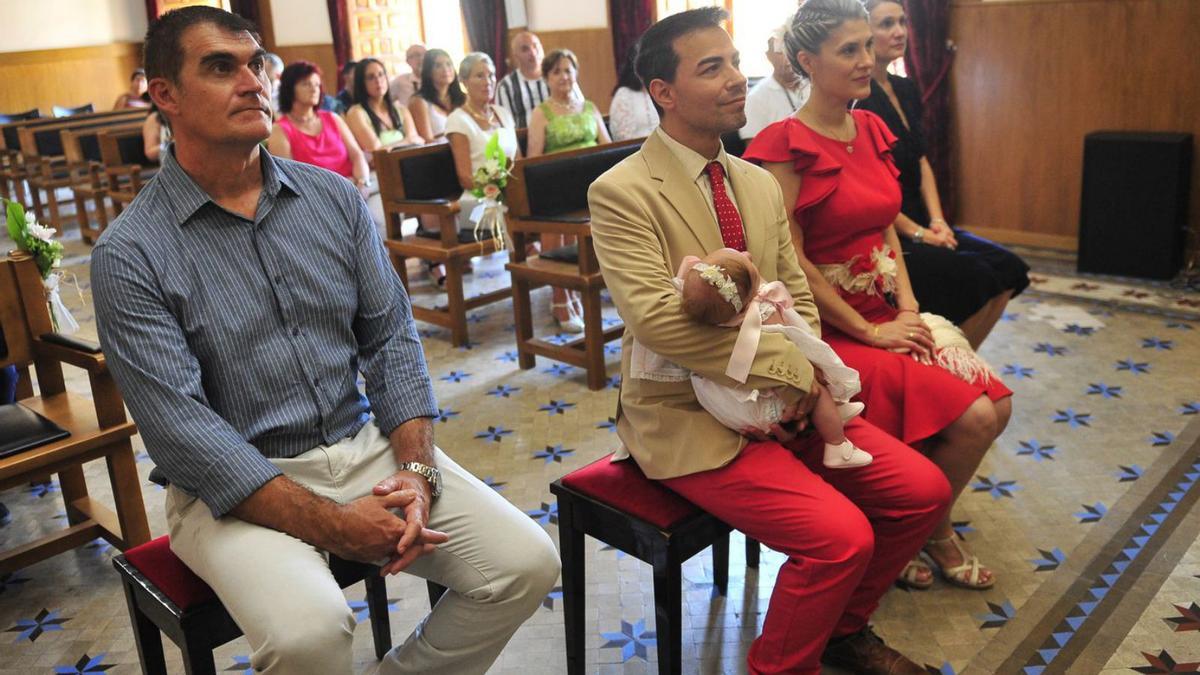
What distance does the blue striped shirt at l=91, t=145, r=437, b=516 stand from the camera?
1811 mm

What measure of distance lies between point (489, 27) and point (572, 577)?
28.8ft

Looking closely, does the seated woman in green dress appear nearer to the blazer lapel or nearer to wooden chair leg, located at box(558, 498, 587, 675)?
the blazer lapel

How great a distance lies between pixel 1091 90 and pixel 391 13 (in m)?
8.25

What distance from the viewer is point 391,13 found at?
464 inches

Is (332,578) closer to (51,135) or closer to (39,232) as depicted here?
(39,232)

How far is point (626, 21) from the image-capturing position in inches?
345

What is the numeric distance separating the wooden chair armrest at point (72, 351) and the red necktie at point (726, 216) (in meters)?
1.54

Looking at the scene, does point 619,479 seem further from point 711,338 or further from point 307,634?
point 307,634

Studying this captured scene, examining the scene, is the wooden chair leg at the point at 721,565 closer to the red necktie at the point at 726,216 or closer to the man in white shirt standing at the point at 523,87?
the red necktie at the point at 726,216

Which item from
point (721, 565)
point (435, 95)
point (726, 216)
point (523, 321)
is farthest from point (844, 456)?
point (435, 95)

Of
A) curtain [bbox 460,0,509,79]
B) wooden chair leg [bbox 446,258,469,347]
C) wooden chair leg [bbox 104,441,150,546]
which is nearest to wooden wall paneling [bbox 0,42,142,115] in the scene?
curtain [bbox 460,0,509,79]

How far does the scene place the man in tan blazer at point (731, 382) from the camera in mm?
1953

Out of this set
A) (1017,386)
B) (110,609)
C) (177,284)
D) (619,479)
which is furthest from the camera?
(1017,386)

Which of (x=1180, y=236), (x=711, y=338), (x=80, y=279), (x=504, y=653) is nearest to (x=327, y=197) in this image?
(x=711, y=338)
